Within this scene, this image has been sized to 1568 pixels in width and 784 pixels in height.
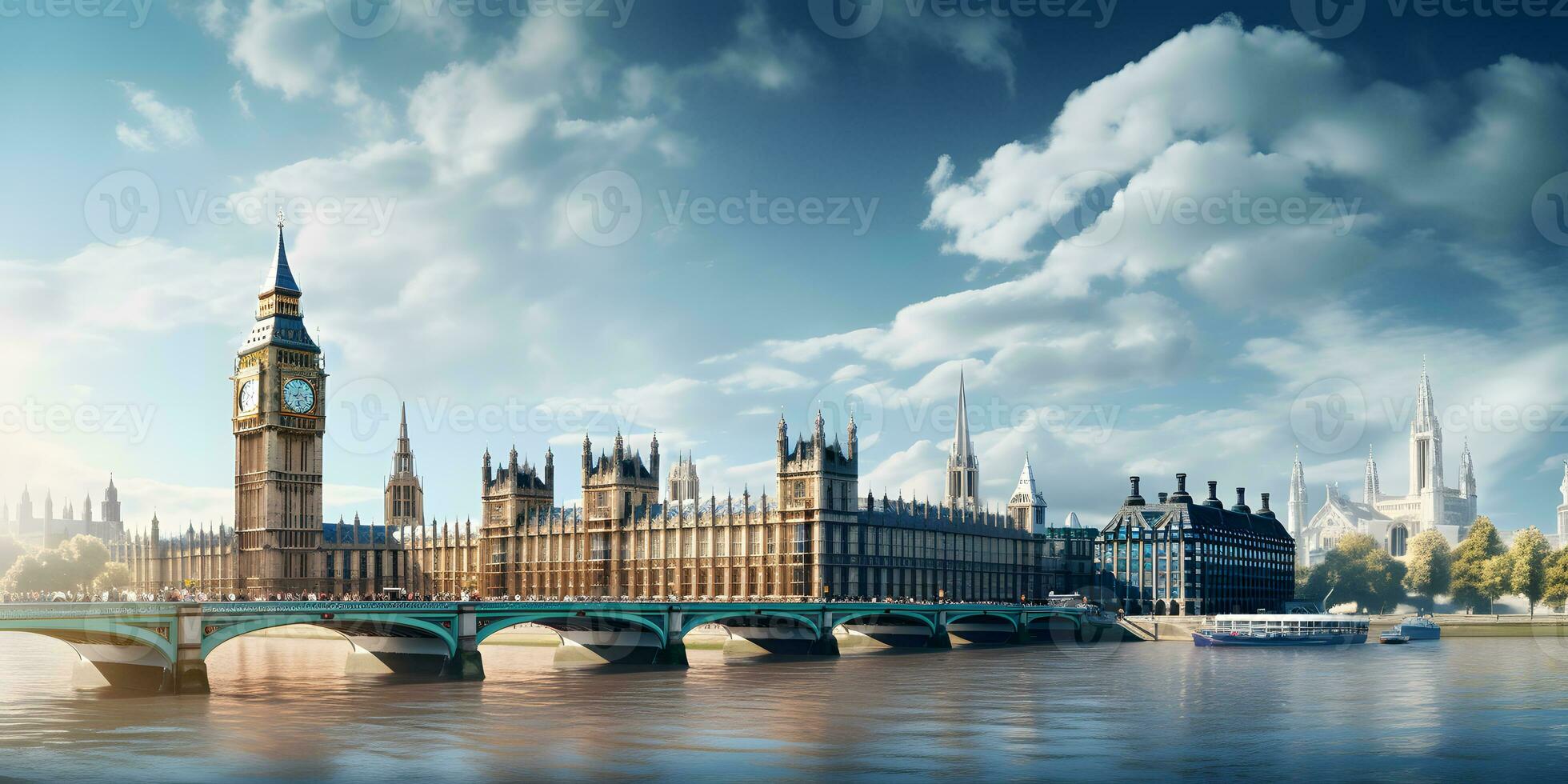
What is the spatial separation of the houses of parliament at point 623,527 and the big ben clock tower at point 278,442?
19cm

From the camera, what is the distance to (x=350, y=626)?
9769 cm

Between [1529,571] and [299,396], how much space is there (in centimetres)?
15672

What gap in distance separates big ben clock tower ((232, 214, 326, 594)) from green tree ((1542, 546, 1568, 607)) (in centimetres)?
15453

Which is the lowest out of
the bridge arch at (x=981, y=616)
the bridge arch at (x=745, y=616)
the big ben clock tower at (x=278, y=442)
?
the bridge arch at (x=981, y=616)

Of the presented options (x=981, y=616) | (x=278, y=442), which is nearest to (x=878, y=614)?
(x=981, y=616)

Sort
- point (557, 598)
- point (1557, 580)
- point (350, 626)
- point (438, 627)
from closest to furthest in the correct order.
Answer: point (438, 627) → point (350, 626) → point (557, 598) → point (1557, 580)

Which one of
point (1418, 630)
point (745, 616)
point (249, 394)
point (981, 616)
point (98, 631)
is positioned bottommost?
point (1418, 630)

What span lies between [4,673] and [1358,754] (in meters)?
90.2

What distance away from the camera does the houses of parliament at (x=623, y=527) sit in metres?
157

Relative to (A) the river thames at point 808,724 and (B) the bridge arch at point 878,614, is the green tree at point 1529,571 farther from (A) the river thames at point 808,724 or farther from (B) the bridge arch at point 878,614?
(B) the bridge arch at point 878,614

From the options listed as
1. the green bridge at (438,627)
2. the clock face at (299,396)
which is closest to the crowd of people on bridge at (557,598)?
the green bridge at (438,627)

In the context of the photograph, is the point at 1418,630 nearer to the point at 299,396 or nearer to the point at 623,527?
the point at 623,527

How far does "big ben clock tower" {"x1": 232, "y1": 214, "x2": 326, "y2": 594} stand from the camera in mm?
170000

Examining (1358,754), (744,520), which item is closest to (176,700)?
(1358,754)
